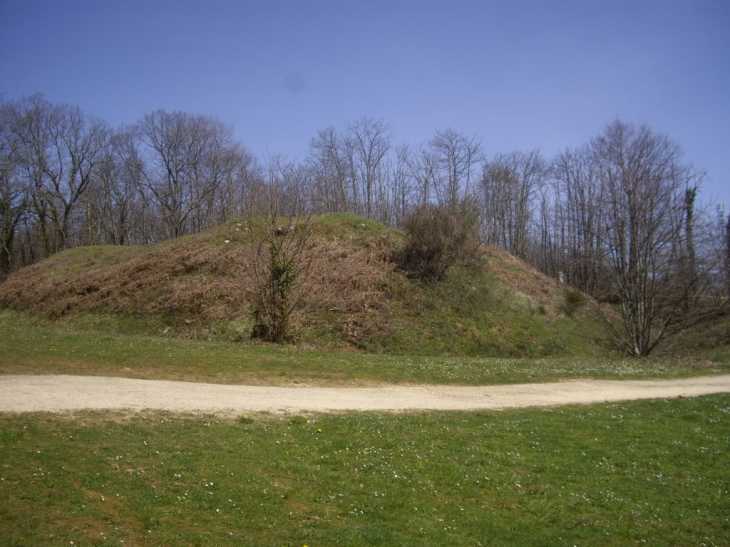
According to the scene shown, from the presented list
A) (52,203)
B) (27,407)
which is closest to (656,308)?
(27,407)

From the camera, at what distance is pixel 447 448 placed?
327 inches

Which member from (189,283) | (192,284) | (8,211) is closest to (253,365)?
(192,284)

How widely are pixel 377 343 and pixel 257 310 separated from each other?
17.8 feet

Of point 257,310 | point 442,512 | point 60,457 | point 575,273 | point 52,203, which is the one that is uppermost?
point 52,203

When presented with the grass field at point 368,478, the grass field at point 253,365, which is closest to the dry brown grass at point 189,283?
the grass field at point 253,365

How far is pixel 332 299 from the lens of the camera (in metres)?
24.7

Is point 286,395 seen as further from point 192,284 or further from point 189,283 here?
point 189,283

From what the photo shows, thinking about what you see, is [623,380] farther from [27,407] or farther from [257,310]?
[27,407]

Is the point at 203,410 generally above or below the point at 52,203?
below

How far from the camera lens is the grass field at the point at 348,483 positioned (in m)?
5.29

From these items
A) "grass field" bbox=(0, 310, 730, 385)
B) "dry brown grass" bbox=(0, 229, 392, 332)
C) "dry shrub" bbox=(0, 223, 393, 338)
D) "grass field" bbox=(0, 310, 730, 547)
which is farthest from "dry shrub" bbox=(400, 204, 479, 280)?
"grass field" bbox=(0, 310, 730, 547)

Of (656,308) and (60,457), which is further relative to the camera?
(656,308)

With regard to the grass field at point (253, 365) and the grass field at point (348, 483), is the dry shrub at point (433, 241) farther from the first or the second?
the grass field at point (348, 483)

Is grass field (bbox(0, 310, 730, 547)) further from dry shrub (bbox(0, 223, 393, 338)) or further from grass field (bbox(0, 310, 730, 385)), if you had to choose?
dry shrub (bbox(0, 223, 393, 338))
